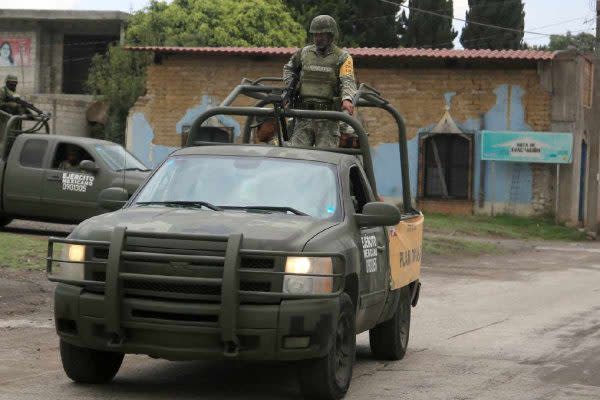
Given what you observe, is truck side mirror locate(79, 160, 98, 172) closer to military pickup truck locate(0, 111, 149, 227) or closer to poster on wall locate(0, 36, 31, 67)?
military pickup truck locate(0, 111, 149, 227)

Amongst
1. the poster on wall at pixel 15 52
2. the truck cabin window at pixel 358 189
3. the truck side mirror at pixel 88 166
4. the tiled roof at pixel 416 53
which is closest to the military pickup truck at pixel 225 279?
the truck cabin window at pixel 358 189

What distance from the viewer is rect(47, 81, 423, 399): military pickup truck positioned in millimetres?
7496

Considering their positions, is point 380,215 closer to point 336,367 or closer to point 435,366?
point 336,367

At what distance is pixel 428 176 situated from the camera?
3472cm

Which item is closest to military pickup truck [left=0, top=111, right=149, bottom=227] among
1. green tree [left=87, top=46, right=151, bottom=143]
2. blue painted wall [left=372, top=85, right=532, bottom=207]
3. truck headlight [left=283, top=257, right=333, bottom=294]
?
truck headlight [left=283, top=257, right=333, bottom=294]

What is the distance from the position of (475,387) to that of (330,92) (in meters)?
3.92

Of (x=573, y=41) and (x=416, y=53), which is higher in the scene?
(x=573, y=41)

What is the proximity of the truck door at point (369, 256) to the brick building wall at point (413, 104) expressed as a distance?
2455cm

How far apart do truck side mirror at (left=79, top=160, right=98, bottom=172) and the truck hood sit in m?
11.0

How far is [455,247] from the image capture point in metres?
25.0

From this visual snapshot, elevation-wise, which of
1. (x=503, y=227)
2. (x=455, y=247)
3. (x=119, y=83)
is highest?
(x=119, y=83)

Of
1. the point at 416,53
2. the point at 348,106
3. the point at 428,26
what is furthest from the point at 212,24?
the point at 348,106

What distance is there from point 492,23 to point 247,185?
53328mm

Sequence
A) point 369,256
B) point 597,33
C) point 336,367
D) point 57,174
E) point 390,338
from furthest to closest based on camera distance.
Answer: point 597,33 < point 57,174 < point 390,338 < point 369,256 < point 336,367
